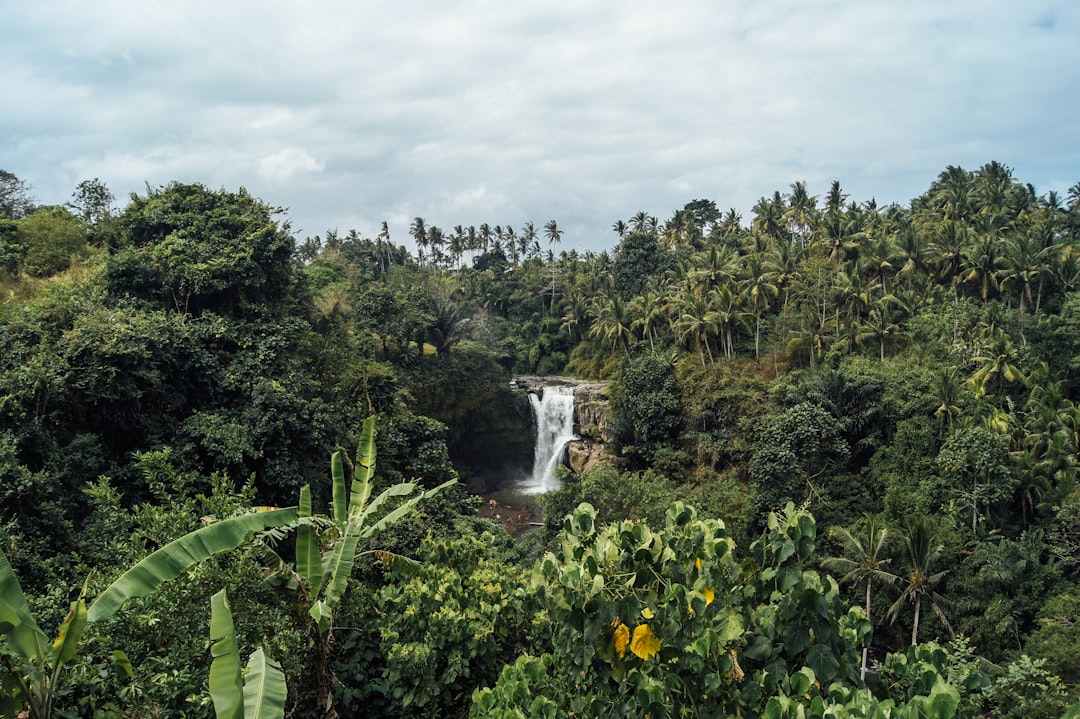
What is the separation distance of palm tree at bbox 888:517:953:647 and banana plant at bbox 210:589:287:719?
21187 mm

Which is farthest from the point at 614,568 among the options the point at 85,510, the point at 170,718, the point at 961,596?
the point at 961,596

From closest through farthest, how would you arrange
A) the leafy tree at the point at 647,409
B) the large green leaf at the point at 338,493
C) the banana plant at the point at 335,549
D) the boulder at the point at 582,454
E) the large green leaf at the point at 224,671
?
the large green leaf at the point at 224,671 → the banana plant at the point at 335,549 → the large green leaf at the point at 338,493 → the leafy tree at the point at 647,409 → the boulder at the point at 582,454

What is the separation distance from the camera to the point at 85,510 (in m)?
11.2

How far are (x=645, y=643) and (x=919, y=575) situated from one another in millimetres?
19912

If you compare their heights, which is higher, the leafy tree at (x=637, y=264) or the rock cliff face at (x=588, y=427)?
the leafy tree at (x=637, y=264)

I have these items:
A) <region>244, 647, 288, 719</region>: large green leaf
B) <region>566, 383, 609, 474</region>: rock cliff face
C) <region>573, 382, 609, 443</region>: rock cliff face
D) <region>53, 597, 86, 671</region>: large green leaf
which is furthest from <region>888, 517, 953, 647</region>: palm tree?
<region>53, 597, 86, 671</region>: large green leaf

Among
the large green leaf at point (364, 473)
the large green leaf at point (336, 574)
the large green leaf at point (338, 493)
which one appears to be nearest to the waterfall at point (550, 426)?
the large green leaf at point (364, 473)

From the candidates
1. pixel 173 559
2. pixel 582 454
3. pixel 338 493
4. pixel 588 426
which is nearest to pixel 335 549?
Answer: pixel 338 493

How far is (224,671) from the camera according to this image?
4.29m

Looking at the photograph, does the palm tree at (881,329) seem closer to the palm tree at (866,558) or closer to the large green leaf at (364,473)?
the palm tree at (866,558)

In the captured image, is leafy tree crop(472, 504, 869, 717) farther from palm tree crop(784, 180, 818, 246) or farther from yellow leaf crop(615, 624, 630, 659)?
palm tree crop(784, 180, 818, 246)

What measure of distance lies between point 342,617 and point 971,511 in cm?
2310

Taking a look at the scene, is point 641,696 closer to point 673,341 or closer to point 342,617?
point 342,617

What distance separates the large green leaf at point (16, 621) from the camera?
475cm
